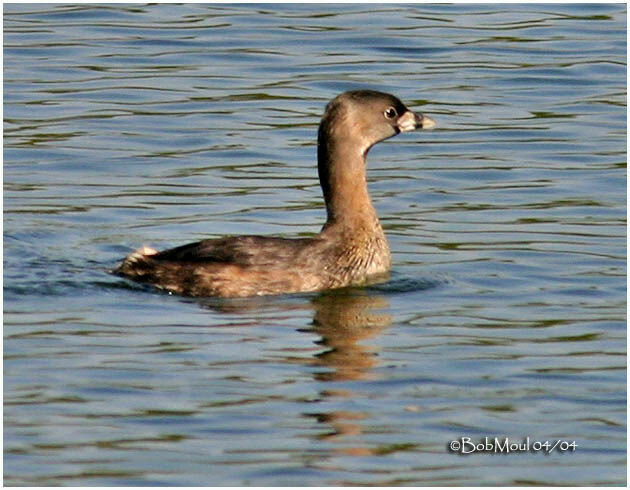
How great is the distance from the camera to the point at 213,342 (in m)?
10.6

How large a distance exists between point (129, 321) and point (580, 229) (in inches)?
155

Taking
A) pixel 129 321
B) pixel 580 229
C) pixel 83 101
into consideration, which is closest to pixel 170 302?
pixel 129 321

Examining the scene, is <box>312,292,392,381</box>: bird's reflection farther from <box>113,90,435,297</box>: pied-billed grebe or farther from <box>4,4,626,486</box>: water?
<box>113,90,435,297</box>: pied-billed grebe

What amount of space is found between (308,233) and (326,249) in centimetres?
132

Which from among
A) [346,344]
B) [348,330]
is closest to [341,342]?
[346,344]

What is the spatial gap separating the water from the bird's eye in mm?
1004

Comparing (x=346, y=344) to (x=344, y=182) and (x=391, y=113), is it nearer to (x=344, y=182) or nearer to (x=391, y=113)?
(x=344, y=182)

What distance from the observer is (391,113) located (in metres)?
12.6

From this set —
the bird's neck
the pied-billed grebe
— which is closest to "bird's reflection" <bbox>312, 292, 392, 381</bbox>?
the pied-billed grebe

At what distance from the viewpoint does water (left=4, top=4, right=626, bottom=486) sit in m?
8.92

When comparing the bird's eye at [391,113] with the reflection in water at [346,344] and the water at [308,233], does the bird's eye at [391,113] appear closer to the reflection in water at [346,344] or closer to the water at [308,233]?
the water at [308,233]

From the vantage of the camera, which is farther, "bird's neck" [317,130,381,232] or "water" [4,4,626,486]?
"bird's neck" [317,130,381,232]

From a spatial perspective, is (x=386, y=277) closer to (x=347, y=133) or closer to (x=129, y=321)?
(x=347, y=133)

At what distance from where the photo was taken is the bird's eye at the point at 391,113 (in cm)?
1255
